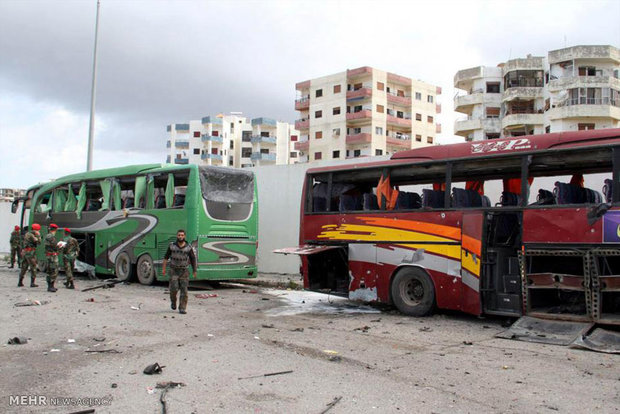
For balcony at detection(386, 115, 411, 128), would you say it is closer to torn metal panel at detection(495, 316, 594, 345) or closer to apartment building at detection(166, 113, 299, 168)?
apartment building at detection(166, 113, 299, 168)

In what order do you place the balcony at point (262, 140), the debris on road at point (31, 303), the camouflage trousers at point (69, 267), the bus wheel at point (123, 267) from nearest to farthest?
1. the debris on road at point (31, 303)
2. the camouflage trousers at point (69, 267)
3. the bus wheel at point (123, 267)
4. the balcony at point (262, 140)

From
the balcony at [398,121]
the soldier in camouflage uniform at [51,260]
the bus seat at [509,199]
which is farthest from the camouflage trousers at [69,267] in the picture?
the balcony at [398,121]

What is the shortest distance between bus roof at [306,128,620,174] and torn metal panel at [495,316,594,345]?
286 centimetres

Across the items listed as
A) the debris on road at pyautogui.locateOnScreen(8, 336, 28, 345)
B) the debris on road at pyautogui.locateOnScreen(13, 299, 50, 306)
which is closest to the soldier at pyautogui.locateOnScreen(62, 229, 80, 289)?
the debris on road at pyautogui.locateOnScreen(13, 299, 50, 306)

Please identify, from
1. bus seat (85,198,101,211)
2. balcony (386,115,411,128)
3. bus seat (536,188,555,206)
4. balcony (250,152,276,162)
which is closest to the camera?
bus seat (536,188,555,206)

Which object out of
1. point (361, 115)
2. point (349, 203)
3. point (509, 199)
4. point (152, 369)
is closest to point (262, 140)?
point (361, 115)

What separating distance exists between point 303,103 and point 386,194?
64069 mm

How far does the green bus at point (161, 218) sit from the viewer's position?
15078 millimetres

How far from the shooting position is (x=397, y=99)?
71188 millimetres

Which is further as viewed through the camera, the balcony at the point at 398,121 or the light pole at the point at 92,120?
the balcony at the point at 398,121

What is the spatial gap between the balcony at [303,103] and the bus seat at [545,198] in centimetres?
6564

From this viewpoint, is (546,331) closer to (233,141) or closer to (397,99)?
(397,99)

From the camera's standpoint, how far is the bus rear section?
49.4 ft

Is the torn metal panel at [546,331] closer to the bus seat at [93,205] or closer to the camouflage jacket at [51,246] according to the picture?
the camouflage jacket at [51,246]
